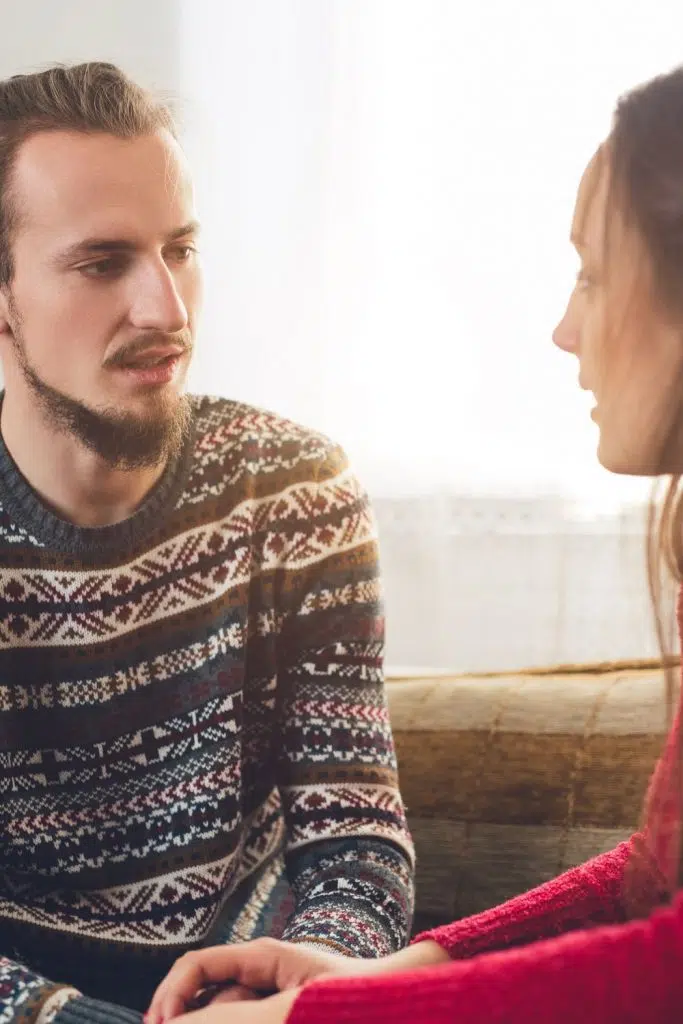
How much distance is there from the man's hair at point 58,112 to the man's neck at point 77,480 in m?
0.18

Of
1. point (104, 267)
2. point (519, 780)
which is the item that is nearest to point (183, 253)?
point (104, 267)

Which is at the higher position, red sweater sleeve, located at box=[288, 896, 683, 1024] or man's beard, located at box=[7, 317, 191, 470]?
man's beard, located at box=[7, 317, 191, 470]

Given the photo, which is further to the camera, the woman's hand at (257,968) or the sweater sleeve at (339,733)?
the sweater sleeve at (339,733)

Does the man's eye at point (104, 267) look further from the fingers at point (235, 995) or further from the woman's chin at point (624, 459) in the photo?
the fingers at point (235, 995)

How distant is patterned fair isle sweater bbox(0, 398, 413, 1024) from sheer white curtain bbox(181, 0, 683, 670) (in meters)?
0.95

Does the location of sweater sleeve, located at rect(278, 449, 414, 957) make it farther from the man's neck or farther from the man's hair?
the man's hair

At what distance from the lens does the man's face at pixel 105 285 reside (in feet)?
3.78

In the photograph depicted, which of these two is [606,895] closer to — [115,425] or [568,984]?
[568,984]

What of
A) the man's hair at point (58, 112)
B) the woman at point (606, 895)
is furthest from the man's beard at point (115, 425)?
the woman at point (606, 895)

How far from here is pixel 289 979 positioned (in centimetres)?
90

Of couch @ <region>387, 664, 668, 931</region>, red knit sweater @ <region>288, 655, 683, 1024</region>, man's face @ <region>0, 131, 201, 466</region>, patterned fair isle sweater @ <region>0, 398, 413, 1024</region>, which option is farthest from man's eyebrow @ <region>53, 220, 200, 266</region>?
red knit sweater @ <region>288, 655, 683, 1024</region>

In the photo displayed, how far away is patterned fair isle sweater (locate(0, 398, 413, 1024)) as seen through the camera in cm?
113

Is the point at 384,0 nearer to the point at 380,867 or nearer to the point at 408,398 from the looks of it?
the point at 408,398

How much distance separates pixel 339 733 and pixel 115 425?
15.3 inches
